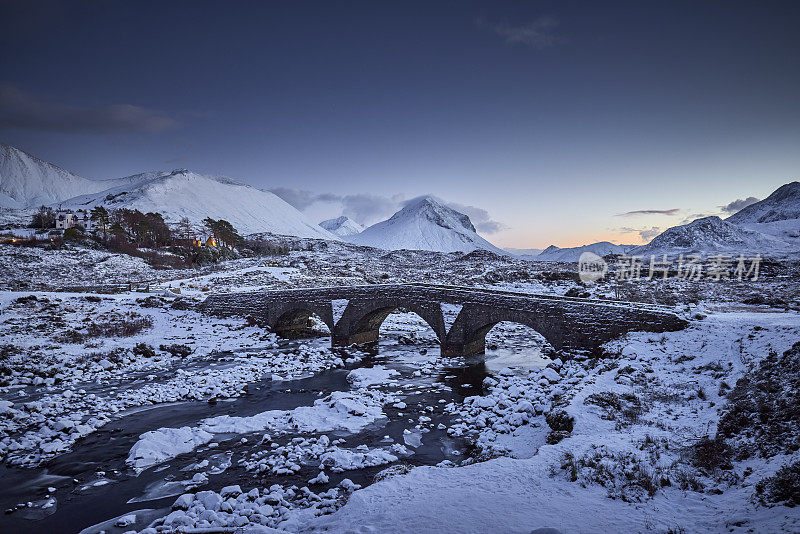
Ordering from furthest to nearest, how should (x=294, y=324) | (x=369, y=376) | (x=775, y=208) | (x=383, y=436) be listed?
(x=775, y=208)
(x=294, y=324)
(x=369, y=376)
(x=383, y=436)

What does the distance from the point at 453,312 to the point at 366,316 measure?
749cm

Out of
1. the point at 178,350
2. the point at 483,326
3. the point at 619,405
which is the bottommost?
the point at 178,350

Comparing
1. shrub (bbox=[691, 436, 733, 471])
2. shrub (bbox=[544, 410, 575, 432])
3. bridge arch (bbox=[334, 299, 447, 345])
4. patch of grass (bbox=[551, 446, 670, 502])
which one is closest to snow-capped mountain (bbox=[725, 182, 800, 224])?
bridge arch (bbox=[334, 299, 447, 345])

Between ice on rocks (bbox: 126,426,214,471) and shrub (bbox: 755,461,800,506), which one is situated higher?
shrub (bbox: 755,461,800,506)

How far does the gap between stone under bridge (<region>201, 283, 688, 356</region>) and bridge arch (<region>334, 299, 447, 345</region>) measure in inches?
2.6

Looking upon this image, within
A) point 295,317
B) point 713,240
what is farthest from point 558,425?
point 713,240

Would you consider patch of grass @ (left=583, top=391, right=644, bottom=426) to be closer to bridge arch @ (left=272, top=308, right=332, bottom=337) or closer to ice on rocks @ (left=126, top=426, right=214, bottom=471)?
ice on rocks @ (left=126, top=426, right=214, bottom=471)

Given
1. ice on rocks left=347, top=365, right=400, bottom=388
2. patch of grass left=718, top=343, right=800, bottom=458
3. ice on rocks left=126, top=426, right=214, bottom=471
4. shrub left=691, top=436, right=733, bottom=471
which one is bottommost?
ice on rocks left=347, top=365, right=400, bottom=388

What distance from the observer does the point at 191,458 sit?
12.4 meters

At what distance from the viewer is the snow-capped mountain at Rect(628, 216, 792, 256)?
322 ft

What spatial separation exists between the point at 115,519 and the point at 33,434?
7.64 m

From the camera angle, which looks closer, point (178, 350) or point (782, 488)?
point (782, 488)

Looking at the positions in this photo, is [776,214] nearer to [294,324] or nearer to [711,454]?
[294,324]

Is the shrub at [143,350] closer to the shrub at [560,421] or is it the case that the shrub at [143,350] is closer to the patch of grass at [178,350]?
the patch of grass at [178,350]
